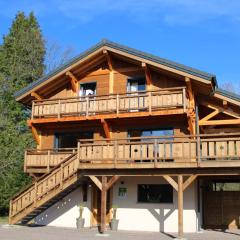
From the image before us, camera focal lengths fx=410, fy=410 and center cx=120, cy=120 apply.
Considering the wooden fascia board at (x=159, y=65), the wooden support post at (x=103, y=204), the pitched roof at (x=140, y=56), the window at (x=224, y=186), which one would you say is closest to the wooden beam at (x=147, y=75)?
the wooden fascia board at (x=159, y=65)

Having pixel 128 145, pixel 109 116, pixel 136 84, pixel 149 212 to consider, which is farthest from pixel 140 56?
pixel 149 212

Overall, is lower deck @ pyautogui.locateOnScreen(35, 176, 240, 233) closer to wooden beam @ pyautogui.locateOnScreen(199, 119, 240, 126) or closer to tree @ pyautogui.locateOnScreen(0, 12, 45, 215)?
wooden beam @ pyautogui.locateOnScreen(199, 119, 240, 126)

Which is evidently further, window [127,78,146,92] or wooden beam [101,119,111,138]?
window [127,78,146,92]

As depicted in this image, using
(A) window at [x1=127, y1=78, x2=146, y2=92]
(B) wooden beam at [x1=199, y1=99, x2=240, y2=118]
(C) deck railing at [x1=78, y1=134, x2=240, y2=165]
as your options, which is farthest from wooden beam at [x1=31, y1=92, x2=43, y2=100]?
(B) wooden beam at [x1=199, y1=99, x2=240, y2=118]

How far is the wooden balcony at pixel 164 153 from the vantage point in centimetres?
1534

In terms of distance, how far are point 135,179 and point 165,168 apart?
12.2ft

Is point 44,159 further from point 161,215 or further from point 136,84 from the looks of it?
point 161,215

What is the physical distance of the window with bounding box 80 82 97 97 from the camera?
22.0 meters

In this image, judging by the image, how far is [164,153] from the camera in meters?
16.1

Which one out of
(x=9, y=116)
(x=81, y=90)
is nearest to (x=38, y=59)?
(x=9, y=116)

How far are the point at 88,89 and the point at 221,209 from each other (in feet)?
30.3

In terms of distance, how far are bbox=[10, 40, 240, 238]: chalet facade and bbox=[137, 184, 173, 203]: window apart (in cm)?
5

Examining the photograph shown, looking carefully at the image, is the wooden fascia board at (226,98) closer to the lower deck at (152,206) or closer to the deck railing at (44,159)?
the lower deck at (152,206)

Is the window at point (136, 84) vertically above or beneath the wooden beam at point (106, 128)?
above
